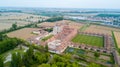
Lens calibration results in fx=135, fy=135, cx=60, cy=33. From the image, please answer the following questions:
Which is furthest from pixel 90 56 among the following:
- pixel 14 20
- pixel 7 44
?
pixel 14 20

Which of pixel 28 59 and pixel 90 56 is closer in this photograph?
pixel 28 59

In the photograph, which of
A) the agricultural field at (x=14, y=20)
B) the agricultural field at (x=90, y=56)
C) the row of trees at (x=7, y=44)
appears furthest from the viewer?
the agricultural field at (x=14, y=20)

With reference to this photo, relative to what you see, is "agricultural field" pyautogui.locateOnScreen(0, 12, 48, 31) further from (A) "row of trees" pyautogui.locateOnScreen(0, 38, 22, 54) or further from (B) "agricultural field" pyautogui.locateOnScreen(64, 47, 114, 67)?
(B) "agricultural field" pyautogui.locateOnScreen(64, 47, 114, 67)

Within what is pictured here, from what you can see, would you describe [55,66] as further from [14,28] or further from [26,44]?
[14,28]

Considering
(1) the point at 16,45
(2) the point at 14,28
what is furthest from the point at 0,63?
(2) the point at 14,28

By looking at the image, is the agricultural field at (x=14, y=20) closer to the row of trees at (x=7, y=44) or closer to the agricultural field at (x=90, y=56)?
the row of trees at (x=7, y=44)

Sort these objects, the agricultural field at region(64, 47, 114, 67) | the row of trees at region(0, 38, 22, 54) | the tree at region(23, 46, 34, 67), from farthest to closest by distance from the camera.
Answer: the row of trees at region(0, 38, 22, 54) < the agricultural field at region(64, 47, 114, 67) < the tree at region(23, 46, 34, 67)

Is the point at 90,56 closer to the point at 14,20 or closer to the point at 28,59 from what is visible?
the point at 28,59

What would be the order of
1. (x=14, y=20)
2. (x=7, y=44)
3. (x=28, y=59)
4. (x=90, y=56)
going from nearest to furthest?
(x=28, y=59)
(x=90, y=56)
(x=7, y=44)
(x=14, y=20)

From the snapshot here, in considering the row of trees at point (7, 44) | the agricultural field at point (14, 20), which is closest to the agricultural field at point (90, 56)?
the row of trees at point (7, 44)

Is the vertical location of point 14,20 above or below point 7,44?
below

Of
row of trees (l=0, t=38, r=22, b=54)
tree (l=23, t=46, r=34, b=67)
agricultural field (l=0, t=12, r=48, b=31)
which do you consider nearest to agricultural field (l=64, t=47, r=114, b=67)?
tree (l=23, t=46, r=34, b=67)
